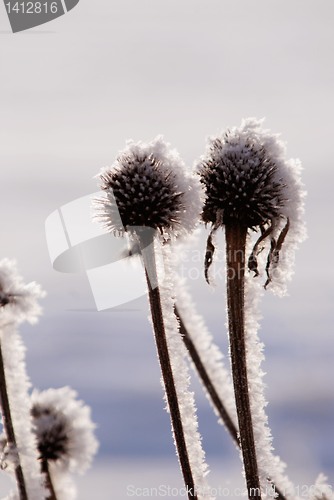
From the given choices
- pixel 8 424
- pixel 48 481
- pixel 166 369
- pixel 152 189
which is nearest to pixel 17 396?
pixel 8 424

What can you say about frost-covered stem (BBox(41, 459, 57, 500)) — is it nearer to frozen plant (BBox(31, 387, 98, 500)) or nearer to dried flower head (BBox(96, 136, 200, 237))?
frozen plant (BBox(31, 387, 98, 500))

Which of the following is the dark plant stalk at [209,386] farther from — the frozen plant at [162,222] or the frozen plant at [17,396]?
the frozen plant at [17,396]

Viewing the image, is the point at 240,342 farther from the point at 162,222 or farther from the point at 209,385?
the point at 162,222

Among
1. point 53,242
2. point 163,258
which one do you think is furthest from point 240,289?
point 53,242

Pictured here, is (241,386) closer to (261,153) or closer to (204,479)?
(204,479)

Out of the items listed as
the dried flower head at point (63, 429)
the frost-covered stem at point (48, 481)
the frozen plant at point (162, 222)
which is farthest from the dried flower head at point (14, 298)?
the dried flower head at point (63, 429)

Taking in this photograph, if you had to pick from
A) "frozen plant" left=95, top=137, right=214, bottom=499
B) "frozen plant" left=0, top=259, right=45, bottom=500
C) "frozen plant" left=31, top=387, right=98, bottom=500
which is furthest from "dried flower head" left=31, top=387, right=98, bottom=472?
"frozen plant" left=95, top=137, right=214, bottom=499
